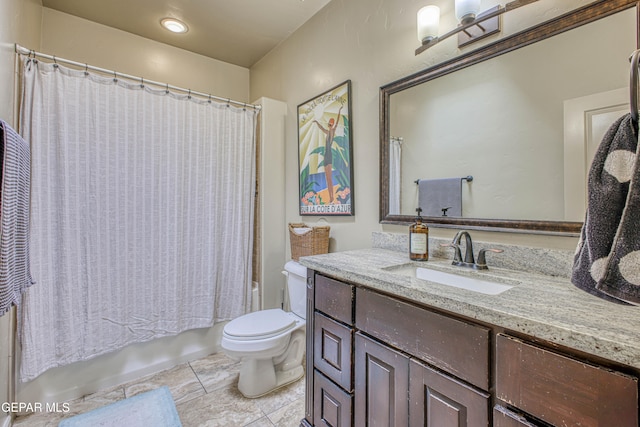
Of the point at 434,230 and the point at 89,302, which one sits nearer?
the point at 434,230

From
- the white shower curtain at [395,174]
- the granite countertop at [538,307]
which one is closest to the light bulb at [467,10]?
the white shower curtain at [395,174]

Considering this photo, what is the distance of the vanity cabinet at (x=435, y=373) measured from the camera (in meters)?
0.58

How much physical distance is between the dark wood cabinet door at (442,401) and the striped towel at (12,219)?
139cm

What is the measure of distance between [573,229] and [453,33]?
0.89 m

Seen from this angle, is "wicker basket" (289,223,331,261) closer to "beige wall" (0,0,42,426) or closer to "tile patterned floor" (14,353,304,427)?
"tile patterned floor" (14,353,304,427)

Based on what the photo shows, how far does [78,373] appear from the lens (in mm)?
1788

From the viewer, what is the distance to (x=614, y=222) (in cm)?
57

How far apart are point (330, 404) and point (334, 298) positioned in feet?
1.50

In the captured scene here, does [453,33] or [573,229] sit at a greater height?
[453,33]

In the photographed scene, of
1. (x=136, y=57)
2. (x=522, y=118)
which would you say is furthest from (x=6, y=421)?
(x=522, y=118)

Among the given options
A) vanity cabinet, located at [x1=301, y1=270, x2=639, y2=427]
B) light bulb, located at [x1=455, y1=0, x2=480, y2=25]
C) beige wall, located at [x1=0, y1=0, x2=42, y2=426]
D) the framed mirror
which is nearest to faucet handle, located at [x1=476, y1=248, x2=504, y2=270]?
the framed mirror

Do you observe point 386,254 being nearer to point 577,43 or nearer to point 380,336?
point 380,336

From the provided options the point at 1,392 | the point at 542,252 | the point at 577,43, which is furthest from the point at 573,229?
the point at 1,392

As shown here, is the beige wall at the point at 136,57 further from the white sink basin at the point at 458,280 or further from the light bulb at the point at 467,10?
the white sink basin at the point at 458,280
